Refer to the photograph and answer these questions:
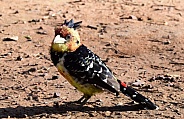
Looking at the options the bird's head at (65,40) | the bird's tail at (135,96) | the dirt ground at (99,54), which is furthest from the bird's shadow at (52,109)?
the bird's head at (65,40)

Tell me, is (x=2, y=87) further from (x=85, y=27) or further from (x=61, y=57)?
(x=85, y=27)

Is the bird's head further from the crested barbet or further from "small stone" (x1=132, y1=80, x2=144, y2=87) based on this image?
"small stone" (x1=132, y1=80, x2=144, y2=87)

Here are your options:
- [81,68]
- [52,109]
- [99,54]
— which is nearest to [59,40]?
[81,68]

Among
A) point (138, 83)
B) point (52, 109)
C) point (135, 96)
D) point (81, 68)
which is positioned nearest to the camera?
point (81, 68)

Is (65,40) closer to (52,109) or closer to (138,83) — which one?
(52,109)

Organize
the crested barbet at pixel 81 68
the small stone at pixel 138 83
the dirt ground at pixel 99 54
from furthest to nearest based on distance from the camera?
the small stone at pixel 138 83 < the dirt ground at pixel 99 54 < the crested barbet at pixel 81 68

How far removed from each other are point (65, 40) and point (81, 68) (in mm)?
346

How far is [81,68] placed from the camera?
5.71 metres

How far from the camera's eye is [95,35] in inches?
345

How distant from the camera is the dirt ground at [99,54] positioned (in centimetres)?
600

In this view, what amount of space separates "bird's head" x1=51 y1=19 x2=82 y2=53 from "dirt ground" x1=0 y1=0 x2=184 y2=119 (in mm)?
A: 677

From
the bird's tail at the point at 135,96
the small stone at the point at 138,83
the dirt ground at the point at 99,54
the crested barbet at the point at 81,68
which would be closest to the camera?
the crested barbet at the point at 81,68

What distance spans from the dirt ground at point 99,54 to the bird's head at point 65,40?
0.68m

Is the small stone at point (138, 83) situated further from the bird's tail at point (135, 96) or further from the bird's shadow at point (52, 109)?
the bird's tail at point (135, 96)
